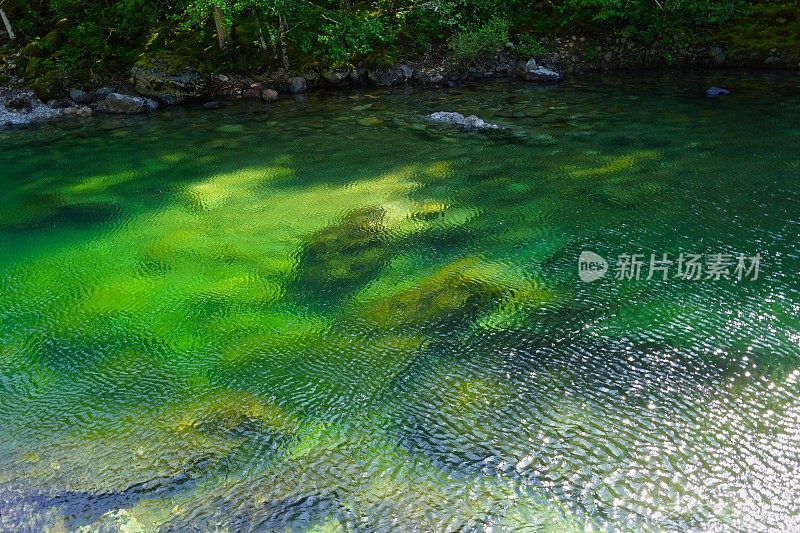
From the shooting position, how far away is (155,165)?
29.0 feet

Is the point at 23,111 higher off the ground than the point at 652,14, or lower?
lower

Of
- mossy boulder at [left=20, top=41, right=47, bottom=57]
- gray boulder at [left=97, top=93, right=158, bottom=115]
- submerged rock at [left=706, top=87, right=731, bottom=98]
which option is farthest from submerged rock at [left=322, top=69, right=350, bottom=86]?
submerged rock at [left=706, top=87, right=731, bottom=98]

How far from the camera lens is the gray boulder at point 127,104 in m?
12.3

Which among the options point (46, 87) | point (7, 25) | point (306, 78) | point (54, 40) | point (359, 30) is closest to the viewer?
point (359, 30)

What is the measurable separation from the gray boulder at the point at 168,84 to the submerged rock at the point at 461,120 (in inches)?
212

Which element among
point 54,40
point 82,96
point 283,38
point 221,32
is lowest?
point 82,96

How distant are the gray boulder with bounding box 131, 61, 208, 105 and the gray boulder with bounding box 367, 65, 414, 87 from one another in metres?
3.57

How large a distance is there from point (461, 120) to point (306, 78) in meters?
4.87

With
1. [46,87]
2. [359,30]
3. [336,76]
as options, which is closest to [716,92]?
[359,30]

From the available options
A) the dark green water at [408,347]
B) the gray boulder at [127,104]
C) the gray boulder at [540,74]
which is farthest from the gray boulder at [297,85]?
the dark green water at [408,347]

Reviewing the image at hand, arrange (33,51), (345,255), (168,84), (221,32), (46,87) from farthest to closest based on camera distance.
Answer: (33,51)
(221,32)
(46,87)
(168,84)
(345,255)

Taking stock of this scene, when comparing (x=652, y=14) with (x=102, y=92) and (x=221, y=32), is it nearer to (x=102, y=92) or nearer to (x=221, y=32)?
(x=221, y=32)

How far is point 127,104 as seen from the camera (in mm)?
12297

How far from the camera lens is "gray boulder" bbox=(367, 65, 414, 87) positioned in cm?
1337
